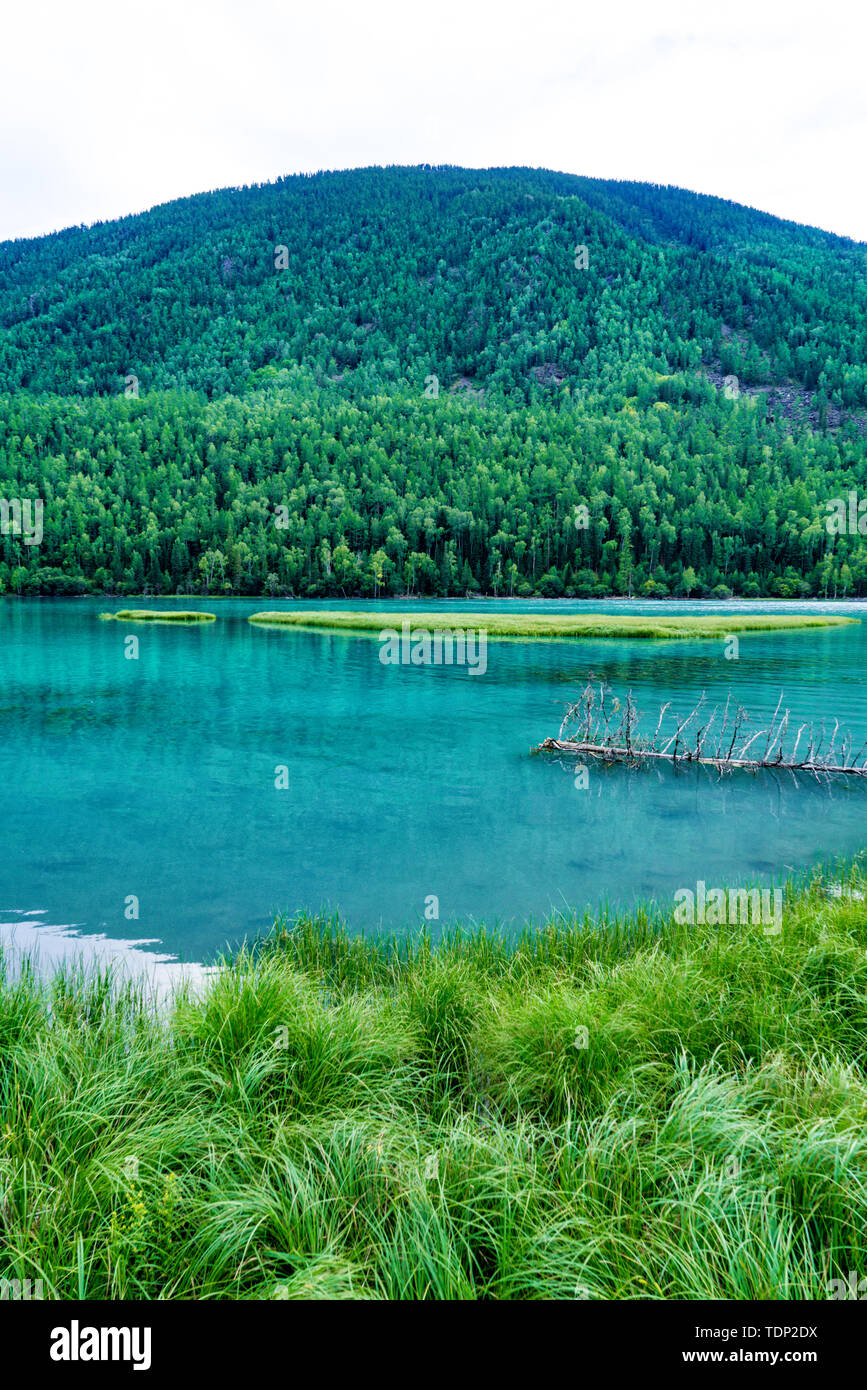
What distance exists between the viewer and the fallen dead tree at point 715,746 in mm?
19578

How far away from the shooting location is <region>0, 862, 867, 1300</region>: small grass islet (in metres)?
3.50

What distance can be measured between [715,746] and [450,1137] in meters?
20.4

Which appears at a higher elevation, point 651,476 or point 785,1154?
point 651,476

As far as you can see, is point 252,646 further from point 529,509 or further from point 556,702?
point 529,509

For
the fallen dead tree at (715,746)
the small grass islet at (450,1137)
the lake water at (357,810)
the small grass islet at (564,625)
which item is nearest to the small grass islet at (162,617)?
the small grass islet at (564,625)

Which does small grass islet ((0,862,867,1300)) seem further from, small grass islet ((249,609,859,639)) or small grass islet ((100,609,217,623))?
small grass islet ((100,609,217,623))

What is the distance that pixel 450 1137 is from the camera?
445 centimetres

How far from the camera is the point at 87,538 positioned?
14888cm

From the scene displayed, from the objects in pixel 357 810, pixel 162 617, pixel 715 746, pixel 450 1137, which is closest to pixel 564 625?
pixel 715 746

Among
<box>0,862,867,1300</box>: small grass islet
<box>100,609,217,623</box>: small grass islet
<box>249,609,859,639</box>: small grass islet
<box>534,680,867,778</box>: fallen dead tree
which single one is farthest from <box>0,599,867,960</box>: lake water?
<box>100,609,217,623</box>: small grass islet

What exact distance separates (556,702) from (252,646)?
29.7 meters

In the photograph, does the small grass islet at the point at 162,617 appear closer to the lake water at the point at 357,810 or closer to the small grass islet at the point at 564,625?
the small grass islet at the point at 564,625

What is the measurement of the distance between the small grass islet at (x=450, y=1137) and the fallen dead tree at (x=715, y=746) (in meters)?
13.1

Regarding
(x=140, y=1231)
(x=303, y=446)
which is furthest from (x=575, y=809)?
(x=303, y=446)
